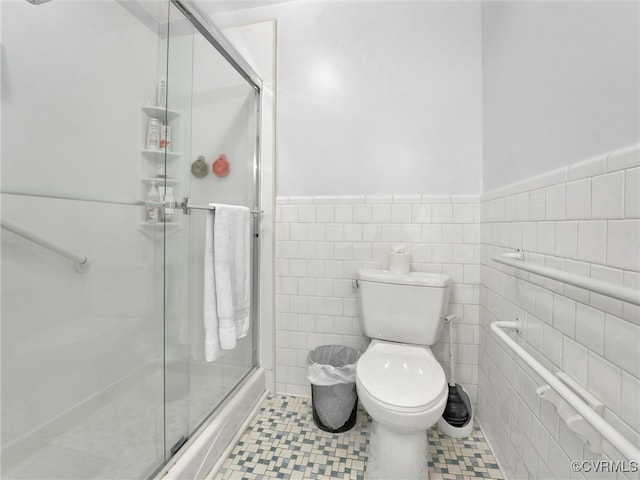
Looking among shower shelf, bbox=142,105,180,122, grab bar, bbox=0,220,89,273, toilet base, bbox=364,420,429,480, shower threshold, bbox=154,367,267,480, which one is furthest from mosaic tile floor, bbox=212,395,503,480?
shower shelf, bbox=142,105,180,122

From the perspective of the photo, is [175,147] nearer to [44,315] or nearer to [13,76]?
[13,76]

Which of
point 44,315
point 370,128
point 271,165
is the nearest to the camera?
point 44,315

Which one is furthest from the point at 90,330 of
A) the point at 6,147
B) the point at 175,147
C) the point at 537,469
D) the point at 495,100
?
the point at 495,100

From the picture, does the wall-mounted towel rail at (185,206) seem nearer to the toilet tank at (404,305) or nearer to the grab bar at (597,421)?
the toilet tank at (404,305)

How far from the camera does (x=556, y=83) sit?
940mm

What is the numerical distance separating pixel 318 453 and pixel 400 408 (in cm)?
58

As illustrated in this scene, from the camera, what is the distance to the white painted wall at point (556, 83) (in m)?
0.69

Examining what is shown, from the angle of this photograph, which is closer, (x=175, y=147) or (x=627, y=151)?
(x=627, y=151)

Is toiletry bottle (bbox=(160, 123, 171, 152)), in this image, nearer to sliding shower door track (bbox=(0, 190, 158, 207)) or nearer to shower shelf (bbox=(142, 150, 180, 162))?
shower shelf (bbox=(142, 150, 180, 162))

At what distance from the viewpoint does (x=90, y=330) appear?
42.5 inches

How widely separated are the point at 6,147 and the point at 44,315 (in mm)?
511

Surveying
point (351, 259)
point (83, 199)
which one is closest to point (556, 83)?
point (351, 259)

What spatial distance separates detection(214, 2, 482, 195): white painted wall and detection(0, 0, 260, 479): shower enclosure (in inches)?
22.2

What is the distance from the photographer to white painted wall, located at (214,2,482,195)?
1611mm
